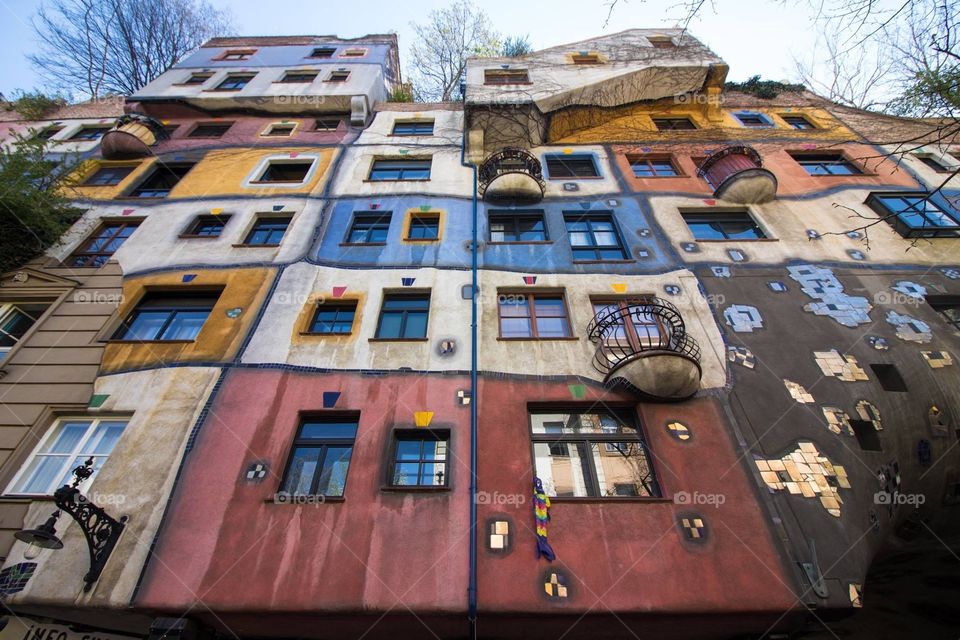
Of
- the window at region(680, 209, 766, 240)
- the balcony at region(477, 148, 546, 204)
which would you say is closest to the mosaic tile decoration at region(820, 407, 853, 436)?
the window at region(680, 209, 766, 240)

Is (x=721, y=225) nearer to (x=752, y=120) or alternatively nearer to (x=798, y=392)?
(x=798, y=392)

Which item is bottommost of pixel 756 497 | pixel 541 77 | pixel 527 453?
pixel 756 497

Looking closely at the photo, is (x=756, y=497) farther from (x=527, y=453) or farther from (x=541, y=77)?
(x=541, y=77)

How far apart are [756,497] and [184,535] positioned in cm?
854

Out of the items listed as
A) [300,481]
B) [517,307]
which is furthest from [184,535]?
[517,307]

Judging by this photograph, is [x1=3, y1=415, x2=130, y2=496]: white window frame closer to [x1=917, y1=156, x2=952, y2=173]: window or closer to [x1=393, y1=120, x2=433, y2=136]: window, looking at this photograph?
[x1=393, y1=120, x2=433, y2=136]: window

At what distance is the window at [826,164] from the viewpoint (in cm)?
1438

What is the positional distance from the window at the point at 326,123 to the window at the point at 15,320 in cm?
1062

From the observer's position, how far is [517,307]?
A: 1020 centimetres

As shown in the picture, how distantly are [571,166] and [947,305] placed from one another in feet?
32.7

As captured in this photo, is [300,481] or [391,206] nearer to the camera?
[300,481]

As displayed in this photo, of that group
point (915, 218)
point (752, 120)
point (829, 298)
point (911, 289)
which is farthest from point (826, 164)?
point (829, 298)

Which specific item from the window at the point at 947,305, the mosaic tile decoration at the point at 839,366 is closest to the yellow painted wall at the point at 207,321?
the mosaic tile decoration at the point at 839,366

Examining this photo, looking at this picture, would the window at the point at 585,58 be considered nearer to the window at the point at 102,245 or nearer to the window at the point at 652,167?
the window at the point at 652,167
